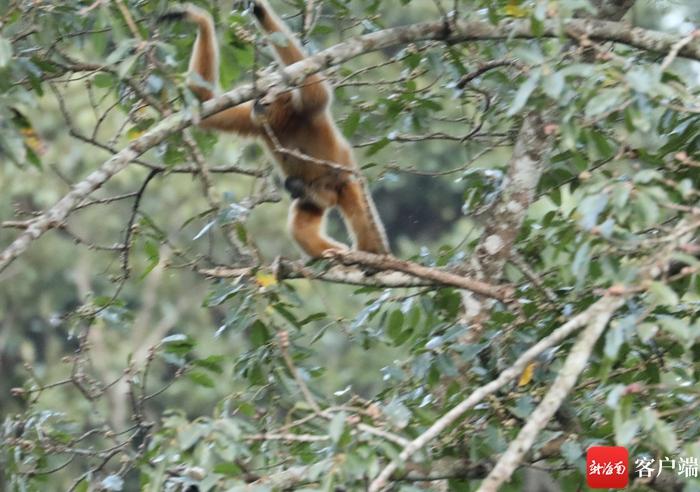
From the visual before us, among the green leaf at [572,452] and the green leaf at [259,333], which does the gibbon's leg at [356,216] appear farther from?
the green leaf at [572,452]

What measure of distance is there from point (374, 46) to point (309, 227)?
215cm

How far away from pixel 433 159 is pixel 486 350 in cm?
1120

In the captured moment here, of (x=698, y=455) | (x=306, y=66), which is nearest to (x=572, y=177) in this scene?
(x=306, y=66)

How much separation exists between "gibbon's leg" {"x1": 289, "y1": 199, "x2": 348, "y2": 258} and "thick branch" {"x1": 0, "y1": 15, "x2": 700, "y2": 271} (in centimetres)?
206

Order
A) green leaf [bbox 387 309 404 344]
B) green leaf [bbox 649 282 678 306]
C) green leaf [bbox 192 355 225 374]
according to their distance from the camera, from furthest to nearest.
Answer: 1. green leaf [bbox 387 309 404 344]
2. green leaf [bbox 192 355 225 374]
3. green leaf [bbox 649 282 678 306]

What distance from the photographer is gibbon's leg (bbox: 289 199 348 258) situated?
5.79 metres

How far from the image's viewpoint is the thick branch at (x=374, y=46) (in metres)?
3.25

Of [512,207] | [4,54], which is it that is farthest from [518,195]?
[4,54]

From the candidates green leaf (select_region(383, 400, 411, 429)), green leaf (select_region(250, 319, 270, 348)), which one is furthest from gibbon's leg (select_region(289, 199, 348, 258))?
green leaf (select_region(383, 400, 411, 429))

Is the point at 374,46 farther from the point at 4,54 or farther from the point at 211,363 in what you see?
the point at 4,54

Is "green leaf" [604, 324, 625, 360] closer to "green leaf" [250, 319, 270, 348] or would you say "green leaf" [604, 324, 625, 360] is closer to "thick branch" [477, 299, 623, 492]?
"thick branch" [477, 299, 623, 492]

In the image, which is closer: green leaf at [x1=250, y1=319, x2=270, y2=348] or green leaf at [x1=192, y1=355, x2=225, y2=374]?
green leaf at [x1=192, y1=355, x2=225, y2=374]

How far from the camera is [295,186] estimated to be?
5.64 m

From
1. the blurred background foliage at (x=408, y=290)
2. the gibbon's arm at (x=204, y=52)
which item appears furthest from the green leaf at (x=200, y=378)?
the gibbon's arm at (x=204, y=52)
